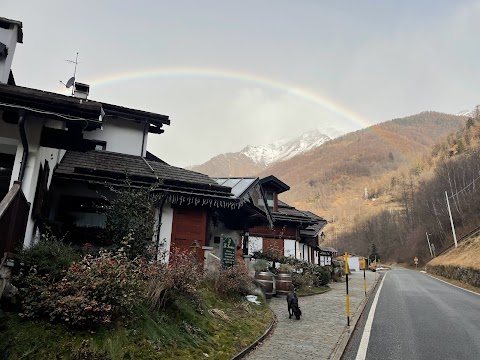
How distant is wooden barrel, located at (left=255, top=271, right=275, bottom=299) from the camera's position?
1574 cm

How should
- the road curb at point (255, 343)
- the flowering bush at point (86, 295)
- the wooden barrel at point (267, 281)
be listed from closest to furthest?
the flowering bush at point (86, 295) → the road curb at point (255, 343) → the wooden barrel at point (267, 281)

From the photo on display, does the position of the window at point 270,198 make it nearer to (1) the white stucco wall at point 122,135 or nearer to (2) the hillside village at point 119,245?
(2) the hillside village at point 119,245

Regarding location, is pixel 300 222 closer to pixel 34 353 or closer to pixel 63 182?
pixel 63 182

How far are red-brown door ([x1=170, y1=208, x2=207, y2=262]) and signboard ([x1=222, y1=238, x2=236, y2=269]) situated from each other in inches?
123

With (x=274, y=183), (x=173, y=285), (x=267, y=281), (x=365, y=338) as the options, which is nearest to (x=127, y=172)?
(x=173, y=285)

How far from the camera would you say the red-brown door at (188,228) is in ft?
48.4

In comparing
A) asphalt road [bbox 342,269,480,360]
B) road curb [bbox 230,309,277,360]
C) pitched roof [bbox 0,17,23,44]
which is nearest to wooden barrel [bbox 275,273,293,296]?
asphalt road [bbox 342,269,480,360]

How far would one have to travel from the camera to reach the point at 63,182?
13.6 metres

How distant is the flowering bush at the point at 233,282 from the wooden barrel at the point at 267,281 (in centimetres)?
208

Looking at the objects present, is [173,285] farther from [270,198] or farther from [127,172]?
[270,198]

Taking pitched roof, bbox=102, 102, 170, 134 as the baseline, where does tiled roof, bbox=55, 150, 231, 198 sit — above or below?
below

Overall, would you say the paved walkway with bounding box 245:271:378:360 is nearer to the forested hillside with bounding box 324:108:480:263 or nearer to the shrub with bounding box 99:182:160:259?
the shrub with bounding box 99:182:160:259

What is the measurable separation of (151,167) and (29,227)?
7414mm

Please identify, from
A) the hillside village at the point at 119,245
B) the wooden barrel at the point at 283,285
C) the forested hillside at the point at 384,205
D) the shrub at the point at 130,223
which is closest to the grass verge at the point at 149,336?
the hillside village at the point at 119,245
